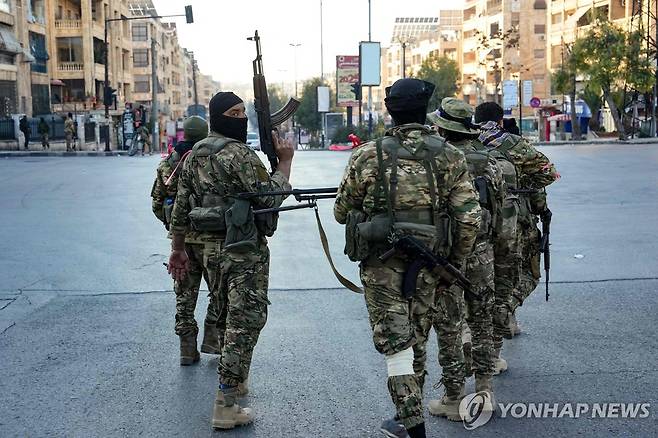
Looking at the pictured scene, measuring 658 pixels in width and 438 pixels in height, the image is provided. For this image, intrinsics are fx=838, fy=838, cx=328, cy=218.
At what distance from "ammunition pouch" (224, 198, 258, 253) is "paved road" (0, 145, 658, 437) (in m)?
0.99

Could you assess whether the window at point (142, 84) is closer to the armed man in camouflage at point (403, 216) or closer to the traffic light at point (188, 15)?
the traffic light at point (188, 15)

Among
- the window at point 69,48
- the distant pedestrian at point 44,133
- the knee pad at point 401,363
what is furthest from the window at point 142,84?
the knee pad at point 401,363

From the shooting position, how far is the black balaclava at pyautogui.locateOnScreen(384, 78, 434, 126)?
4.07 meters

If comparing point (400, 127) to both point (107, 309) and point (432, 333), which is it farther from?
point (107, 309)

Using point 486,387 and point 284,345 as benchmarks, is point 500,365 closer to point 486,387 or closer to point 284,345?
point 486,387

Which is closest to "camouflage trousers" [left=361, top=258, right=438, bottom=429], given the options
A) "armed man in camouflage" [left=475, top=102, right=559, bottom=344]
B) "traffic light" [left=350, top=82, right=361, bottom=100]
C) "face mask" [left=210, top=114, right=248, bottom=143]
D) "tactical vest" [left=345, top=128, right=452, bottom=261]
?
"tactical vest" [left=345, top=128, right=452, bottom=261]

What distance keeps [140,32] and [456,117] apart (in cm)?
9964

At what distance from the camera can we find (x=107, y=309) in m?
7.57

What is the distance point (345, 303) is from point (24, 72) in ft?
168

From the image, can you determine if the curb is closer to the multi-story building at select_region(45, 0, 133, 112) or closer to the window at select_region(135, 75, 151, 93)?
the multi-story building at select_region(45, 0, 133, 112)

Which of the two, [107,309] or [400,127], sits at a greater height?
[400,127]

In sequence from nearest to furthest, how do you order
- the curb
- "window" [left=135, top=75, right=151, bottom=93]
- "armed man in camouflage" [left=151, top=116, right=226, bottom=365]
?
"armed man in camouflage" [left=151, top=116, right=226, bottom=365], the curb, "window" [left=135, top=75, right=151, bottom=93]

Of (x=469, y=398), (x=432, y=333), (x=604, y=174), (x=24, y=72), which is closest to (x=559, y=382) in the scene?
(x=469, y=398)

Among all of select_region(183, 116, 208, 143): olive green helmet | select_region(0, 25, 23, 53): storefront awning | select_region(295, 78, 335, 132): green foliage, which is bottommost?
select_region(183, 116, 208, 143): olive green helmet
